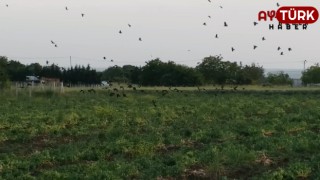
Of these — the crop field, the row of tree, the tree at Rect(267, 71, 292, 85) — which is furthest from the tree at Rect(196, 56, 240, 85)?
the crop field

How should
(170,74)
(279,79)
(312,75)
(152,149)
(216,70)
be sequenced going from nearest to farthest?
(152,149)
(170,74)
(216,70)
(312,75)
(279,79)

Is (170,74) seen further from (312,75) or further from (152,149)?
(152,149)

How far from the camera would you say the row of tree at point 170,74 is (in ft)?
337

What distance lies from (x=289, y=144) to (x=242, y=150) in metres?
1.93

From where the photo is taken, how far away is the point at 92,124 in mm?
20766

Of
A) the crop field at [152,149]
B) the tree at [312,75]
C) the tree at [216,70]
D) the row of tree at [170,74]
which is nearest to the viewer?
the crop field at [152,149]

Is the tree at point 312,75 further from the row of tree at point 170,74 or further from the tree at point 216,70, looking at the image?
the tree at point 216,70

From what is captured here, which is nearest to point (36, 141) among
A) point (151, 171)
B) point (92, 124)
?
point (92, 124)

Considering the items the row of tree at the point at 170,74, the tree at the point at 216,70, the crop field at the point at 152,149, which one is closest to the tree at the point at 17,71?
the row of tree at the point at 170,74

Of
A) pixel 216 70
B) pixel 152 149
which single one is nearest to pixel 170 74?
pixel 216 70

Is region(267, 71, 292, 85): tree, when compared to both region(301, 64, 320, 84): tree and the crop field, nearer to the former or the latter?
region(301, 64, 320, 84): tree

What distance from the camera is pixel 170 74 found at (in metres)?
102

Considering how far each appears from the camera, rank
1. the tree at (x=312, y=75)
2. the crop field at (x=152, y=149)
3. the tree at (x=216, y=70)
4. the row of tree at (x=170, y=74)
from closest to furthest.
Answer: the crop field at (x=152, y=149) < the row of tree at (x=170, y=74) < the tree at (x=216, y=70) < the tree at (x=312, y=75)

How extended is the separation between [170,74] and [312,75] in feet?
120
